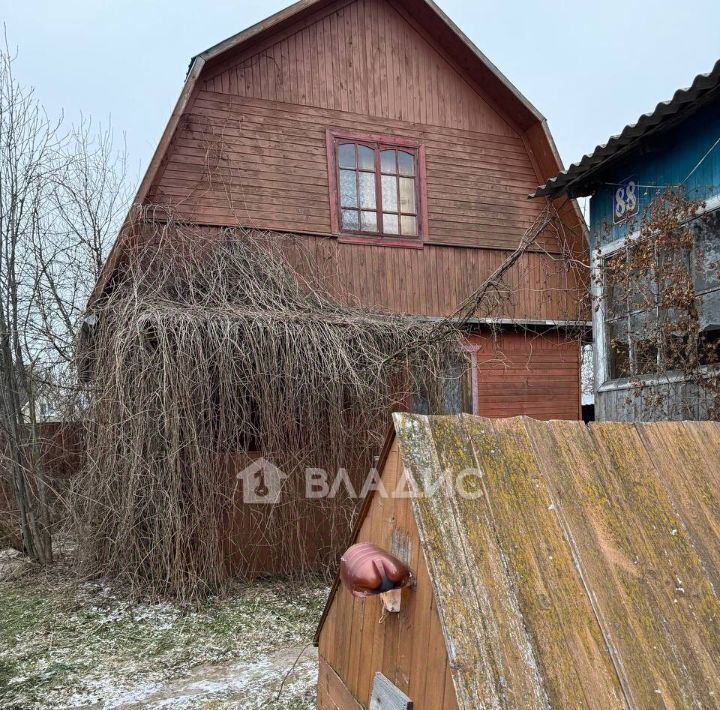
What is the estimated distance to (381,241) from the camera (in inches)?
362

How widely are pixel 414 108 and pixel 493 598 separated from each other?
31.1 feet

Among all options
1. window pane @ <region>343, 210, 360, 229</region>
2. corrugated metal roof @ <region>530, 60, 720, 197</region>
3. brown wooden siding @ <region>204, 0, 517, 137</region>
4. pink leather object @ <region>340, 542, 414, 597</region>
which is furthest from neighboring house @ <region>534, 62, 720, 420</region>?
pink leather object @ <region>340, 542, 414, 597</region>

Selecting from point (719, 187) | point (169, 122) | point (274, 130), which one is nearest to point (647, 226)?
point (719, 187)

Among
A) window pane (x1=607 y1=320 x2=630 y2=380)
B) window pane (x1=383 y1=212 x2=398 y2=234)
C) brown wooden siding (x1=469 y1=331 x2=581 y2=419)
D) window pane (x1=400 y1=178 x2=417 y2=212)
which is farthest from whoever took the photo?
brown wooden siding (x1=469 y1=331 x2=581 y2=419)

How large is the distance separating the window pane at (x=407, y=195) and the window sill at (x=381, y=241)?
514 millimetres

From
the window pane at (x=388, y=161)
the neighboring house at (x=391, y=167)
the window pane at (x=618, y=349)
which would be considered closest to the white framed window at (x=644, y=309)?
the window pane at (x=618, y=349)

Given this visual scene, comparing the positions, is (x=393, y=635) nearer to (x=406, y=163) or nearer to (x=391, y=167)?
(x=391, y=167)

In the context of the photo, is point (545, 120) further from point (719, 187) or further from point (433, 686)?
point (433, 686)

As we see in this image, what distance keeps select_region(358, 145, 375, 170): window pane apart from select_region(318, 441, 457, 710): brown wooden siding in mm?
7967

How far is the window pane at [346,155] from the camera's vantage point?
30.0ft

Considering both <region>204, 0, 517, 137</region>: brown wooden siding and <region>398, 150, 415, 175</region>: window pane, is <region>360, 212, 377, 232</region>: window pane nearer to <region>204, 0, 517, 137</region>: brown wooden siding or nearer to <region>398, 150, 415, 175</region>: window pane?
<region>398, 150, 415, 175</region>: window pane

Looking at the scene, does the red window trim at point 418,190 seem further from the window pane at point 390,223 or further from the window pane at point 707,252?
the window pane at point 707,252

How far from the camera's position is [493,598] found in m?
1.29

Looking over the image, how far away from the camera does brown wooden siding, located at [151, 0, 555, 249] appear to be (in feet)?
27.3
